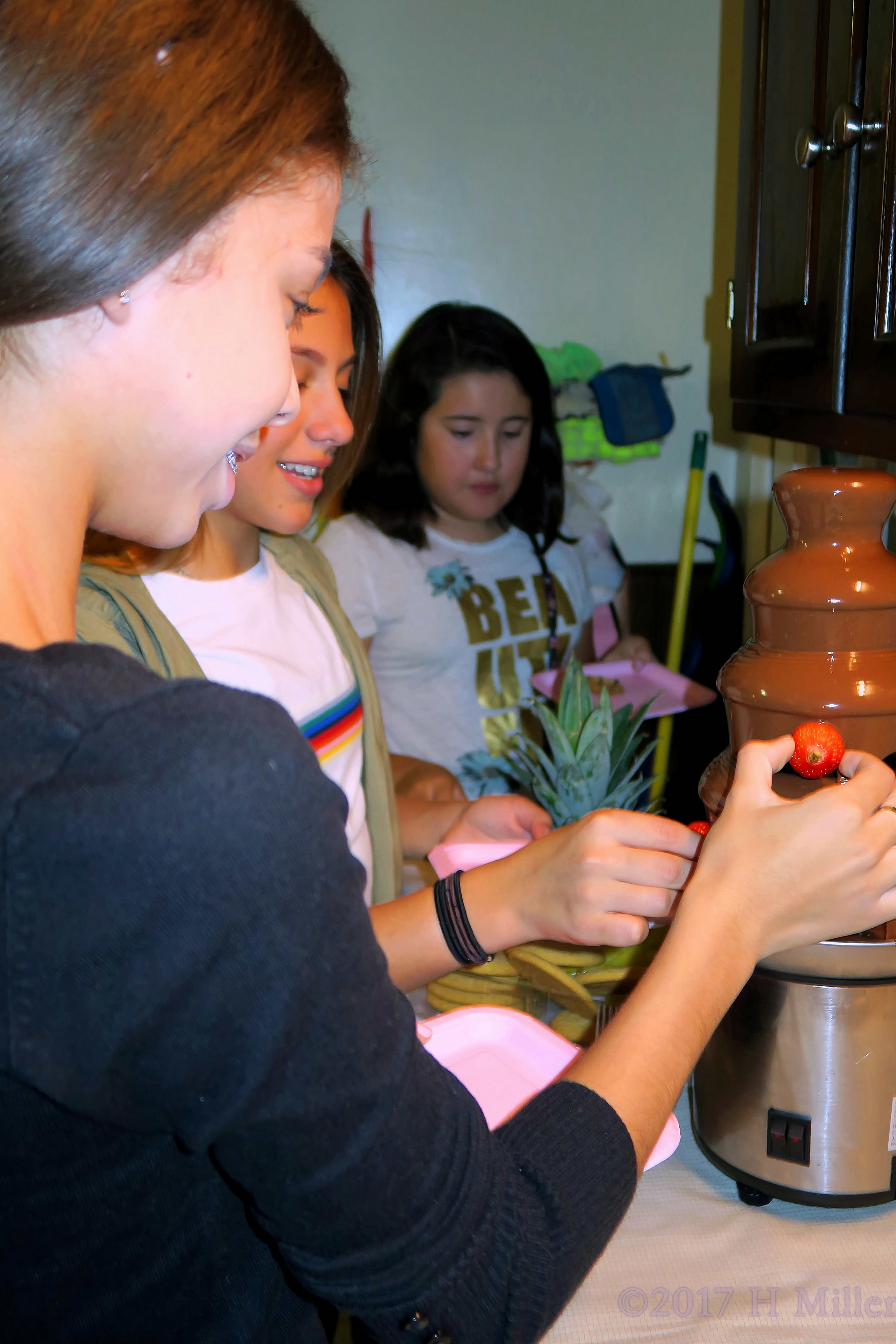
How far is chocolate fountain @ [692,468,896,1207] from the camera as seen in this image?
811mm

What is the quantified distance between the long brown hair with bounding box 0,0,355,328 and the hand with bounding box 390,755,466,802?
1194mm

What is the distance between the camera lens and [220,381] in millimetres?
524

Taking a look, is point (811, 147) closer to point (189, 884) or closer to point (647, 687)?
point (647, 687)

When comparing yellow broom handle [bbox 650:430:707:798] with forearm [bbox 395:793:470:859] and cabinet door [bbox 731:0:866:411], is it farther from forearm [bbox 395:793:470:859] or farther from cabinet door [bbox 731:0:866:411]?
forearm [bbox 395:793:470:859]

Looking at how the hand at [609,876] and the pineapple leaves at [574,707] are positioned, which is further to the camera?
the pineapple leaves at [574,707]

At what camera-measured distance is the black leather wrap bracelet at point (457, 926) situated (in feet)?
3.07

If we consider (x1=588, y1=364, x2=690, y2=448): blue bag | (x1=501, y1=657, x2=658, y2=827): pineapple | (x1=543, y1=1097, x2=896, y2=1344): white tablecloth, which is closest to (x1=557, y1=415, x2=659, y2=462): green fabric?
(x1=588, y1=364, x2=690, y2=448): blue bag

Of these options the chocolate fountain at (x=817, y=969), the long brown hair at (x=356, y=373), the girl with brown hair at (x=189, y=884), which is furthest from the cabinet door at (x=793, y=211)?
the girl with brown hair at (x=189, y=884)

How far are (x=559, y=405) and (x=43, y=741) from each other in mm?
2429

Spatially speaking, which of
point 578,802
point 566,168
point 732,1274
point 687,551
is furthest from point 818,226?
point 566,168

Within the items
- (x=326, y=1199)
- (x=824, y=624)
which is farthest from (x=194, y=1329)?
(x=824, y=624)

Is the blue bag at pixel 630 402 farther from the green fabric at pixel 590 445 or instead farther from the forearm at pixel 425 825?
the forearm at pixel 425 825

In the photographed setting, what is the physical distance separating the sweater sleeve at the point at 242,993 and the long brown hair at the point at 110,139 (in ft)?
0.63

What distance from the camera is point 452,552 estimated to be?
7.38ft
